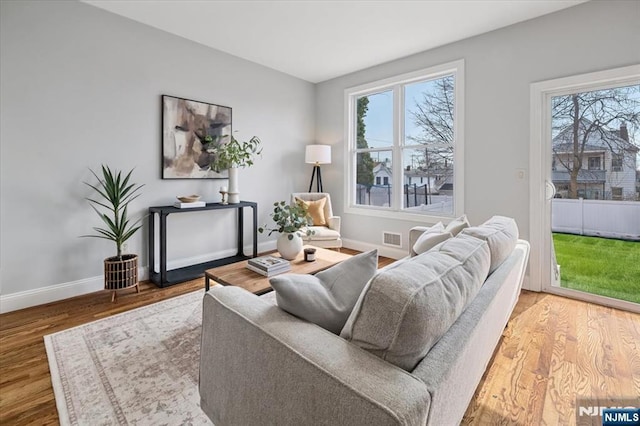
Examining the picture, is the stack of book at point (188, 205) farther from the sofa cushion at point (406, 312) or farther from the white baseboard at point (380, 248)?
the sofa cushion at point (406, 312)

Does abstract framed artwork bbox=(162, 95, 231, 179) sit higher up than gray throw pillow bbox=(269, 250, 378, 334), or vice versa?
abstract framed artwork bbox=(162, 95, 231, 179)

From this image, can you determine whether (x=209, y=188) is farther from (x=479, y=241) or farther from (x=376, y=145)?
(x=479, y=241)

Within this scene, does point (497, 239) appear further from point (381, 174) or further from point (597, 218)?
→ point (381, 174)

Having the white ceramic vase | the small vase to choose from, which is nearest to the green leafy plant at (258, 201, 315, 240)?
the small vase

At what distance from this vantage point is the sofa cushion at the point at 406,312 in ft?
2.50

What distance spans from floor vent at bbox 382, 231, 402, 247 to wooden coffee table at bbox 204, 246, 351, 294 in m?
1.67

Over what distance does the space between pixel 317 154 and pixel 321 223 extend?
3.55ft

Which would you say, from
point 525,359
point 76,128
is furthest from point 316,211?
point 525,359

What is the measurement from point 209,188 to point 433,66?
123 inches

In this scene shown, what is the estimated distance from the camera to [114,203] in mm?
2854

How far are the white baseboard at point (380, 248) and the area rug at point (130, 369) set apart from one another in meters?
2.67

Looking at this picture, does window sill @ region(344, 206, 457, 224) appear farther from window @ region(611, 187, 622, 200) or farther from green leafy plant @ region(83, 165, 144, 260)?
green leafy plant @ region(83, 165, 144, 260)

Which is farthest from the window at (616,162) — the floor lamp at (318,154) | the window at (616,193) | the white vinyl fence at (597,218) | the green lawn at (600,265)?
the floor lamp at (318,154)

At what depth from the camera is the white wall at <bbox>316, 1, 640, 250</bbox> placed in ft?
8.68
